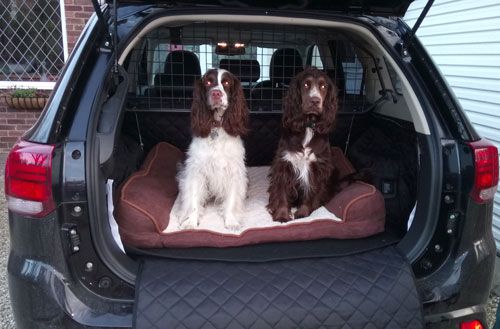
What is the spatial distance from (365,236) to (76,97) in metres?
1.67

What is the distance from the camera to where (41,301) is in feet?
5.53

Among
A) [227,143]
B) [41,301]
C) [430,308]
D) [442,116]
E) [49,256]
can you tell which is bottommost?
[430,308]

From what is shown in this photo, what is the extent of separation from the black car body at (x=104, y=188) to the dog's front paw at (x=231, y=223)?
16.4 inches

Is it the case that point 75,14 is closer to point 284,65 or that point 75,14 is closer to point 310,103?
point 284,65

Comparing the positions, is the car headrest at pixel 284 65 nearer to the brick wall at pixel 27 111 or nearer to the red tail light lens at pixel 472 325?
the red tail light lens at pixel 472 325

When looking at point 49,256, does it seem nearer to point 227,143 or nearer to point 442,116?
point 227,143

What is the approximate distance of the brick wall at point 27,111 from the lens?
269 inches

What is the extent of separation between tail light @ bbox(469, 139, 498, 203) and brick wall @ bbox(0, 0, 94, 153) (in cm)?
628

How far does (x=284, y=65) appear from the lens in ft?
11.9

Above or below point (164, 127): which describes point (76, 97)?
above

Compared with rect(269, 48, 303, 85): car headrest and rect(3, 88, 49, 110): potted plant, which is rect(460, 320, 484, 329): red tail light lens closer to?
rect(269, 48, 303, 85): car headrest

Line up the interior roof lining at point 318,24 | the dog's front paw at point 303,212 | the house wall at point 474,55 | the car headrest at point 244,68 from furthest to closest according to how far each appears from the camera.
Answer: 1. the house wall at point 474,55
2. the car headrest at point 244,68
3. the dog's front paw at point 303,212
4. the interior roof lining at point 318,24

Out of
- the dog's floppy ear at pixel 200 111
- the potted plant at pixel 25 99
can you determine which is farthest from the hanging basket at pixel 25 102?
the dog's floppy ear at pixel 200 111

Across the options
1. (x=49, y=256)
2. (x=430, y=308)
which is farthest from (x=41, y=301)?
(x=430, y=308)
